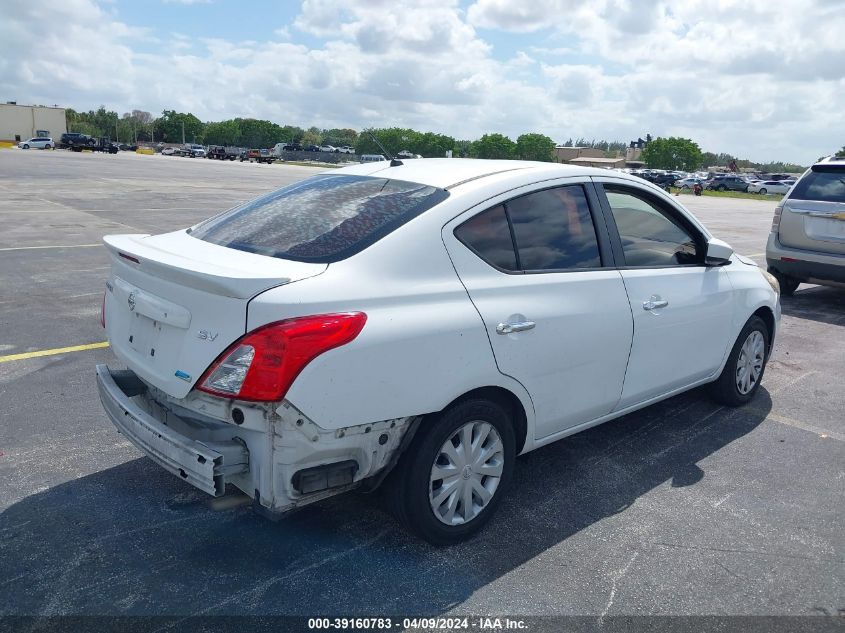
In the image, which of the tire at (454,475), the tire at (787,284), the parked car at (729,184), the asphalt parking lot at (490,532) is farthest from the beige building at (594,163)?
the parked car at (729,184)

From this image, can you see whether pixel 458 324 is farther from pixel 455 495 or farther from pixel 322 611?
pixel 322 611

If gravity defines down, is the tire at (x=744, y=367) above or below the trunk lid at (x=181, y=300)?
below

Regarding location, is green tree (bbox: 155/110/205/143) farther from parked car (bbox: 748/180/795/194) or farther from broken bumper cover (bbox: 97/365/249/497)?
broken bumper cover (bbox: 97/365/249/497)

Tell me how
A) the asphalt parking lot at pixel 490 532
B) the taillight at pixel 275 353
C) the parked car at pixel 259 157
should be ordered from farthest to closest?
the parked car at pixel 259 157, the asphalt parking lot at pixel 490 532, the taillight at pixel 275 353

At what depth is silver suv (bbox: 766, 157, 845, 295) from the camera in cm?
860

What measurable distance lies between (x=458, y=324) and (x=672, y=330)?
5.66ft

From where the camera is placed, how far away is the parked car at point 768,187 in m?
58.7

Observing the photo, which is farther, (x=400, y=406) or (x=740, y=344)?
(x=740, y=344)

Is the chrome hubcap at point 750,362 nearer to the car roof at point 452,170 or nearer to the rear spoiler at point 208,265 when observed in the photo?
the car roof at point 452,170

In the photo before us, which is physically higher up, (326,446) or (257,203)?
(257,203)

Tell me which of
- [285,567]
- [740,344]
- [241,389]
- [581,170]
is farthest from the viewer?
[740,344]

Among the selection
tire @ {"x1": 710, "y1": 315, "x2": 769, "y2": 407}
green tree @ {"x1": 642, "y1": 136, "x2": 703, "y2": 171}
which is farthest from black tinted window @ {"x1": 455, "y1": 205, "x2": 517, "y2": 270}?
green tree @ {"x1": 642, "y1": 136, "x2": 703, "y2": 171}

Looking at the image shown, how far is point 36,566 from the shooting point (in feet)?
9.85

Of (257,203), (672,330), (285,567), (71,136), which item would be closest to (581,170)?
(672,330)
